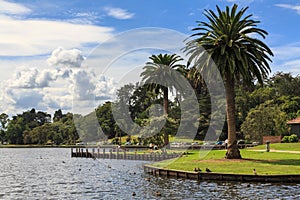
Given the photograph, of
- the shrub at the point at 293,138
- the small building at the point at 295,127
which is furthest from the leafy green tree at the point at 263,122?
the shrub at the point at 293,138

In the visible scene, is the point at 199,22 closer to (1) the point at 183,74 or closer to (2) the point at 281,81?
(1) the point at 183,74

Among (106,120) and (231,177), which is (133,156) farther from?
(106,120)

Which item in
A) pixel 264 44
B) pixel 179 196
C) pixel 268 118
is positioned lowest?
pixel 179 196

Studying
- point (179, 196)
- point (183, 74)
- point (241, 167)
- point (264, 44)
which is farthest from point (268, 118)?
point (179, 196)

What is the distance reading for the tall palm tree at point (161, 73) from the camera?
298 feet

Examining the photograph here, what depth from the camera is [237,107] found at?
430 feet

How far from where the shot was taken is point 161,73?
90688mm

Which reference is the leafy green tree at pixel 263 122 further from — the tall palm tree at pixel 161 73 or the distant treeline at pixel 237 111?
the tall palm tree at pixel 161 73

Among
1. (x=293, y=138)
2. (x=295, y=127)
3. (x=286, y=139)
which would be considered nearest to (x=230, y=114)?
(x=293, y=138)

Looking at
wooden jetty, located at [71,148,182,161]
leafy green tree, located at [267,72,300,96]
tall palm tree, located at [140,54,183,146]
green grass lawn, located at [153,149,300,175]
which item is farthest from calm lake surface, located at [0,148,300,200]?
leafy green tree, located at [267,72,300,96]

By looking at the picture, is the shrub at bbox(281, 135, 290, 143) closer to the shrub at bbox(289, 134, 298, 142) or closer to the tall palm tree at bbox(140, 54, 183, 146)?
the shrub at bbox(289, 134, 298, 142)

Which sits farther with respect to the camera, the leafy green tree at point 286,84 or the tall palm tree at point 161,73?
the leafy green tree at point 286,84

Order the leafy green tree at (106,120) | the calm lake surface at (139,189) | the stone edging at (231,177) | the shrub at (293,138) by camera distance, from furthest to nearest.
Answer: the leafy green tree at (106,120)
the shrub at (293,138)
the stone edging at (231,177)
the calm lake surface at (139,189)

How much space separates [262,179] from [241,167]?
6218 mm
